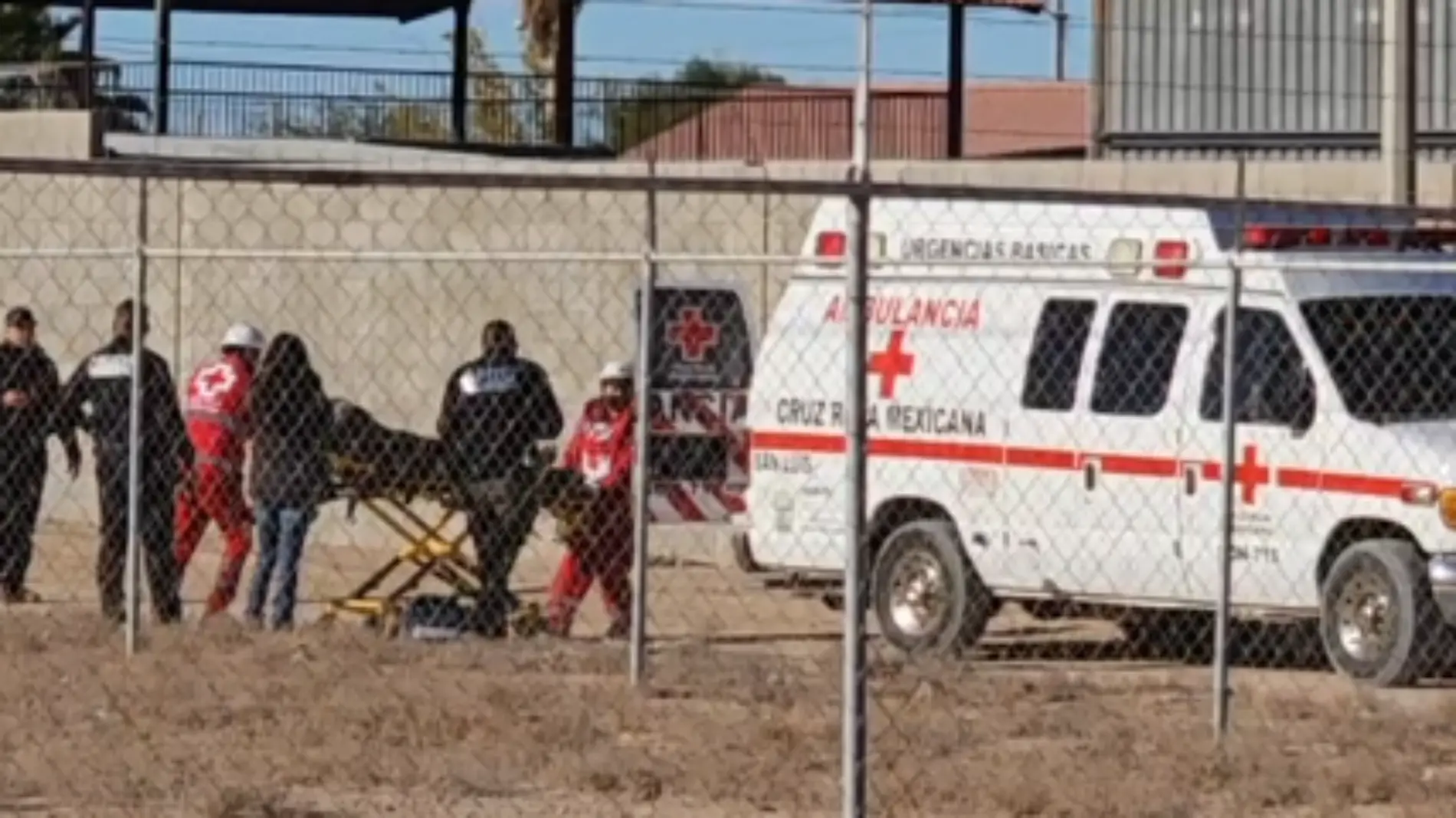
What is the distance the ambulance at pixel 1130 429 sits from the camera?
627 inches

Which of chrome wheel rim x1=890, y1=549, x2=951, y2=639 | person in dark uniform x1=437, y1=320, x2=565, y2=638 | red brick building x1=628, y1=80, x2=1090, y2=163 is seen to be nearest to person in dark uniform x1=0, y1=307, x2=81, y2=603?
person in dark uniform x1=437, y1=320, x2=565, y2=638

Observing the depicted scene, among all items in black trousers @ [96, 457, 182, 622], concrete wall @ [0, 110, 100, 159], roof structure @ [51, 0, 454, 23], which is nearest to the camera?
black trousers @ [96, 457, 182, 622]

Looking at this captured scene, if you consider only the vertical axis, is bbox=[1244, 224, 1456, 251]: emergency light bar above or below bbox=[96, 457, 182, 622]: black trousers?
above

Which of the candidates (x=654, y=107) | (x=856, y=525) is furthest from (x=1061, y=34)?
(x=856, y=525)

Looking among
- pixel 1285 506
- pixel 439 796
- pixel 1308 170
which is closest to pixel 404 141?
pixel 1308 170

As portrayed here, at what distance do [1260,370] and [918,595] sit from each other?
2391mm

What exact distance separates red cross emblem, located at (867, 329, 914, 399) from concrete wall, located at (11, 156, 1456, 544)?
4424 mm

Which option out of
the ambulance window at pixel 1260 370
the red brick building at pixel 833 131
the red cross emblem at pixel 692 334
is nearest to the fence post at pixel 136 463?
the red cross emblem at pixel 692 334

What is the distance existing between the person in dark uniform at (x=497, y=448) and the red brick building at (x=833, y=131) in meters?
14.1

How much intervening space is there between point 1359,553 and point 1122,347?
1567 millimetres

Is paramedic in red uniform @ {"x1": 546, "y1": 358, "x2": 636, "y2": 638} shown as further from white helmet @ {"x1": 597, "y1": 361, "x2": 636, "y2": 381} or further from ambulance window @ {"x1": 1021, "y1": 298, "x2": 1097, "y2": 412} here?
ambulance window @ {"x1": 1021, "y1": 298, "x2": 1097, "y2": 412}

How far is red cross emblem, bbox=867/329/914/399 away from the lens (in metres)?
17.8

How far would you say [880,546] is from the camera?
59.4ft

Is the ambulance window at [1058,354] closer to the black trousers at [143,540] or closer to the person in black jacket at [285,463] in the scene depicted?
the person in black jacket at [285,463]
